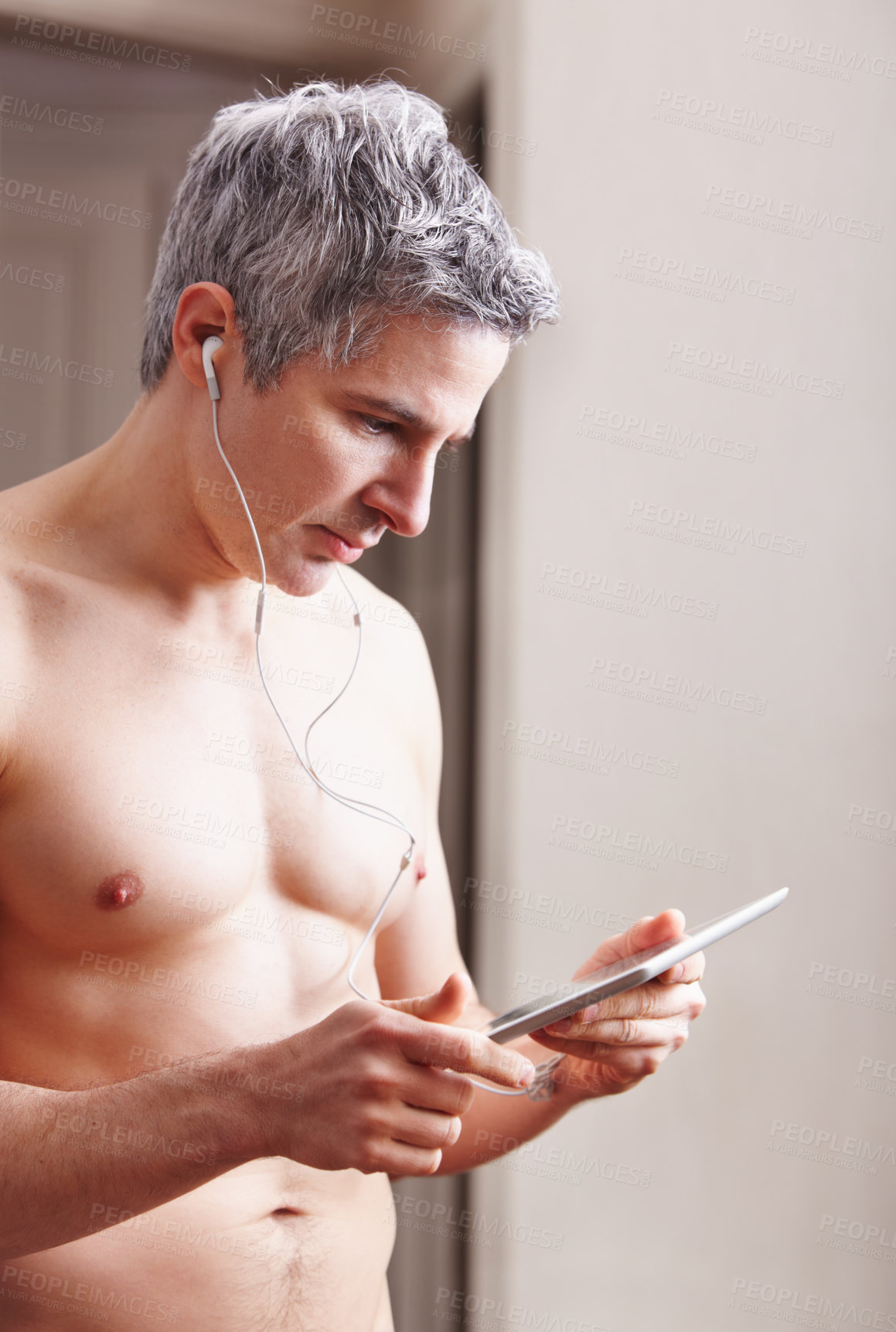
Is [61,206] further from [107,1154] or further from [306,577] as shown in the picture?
[107,1154]

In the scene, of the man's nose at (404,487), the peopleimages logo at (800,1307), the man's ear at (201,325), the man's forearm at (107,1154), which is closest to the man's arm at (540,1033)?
the man's forearm at (107,1154)

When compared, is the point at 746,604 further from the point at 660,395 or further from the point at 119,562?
the point at 119,562

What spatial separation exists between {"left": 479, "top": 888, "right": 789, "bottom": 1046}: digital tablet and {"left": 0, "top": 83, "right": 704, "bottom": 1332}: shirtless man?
1.6 inches

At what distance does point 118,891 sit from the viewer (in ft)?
2.43

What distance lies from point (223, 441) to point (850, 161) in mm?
848

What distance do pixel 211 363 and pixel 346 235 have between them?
15 cm

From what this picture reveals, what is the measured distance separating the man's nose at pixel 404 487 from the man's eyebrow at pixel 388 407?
0.03 m

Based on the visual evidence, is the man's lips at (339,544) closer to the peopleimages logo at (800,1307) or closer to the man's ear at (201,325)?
the man's ear at (201,325)

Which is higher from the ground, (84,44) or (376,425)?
(84,44)

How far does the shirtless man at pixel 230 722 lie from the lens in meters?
0.74

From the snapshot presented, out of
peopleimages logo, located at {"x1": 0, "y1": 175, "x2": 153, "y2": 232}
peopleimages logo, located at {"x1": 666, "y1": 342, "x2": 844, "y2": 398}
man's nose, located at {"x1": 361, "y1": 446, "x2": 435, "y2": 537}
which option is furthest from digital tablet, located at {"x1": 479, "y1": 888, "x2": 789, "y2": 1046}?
peopleimages logo, located at {"x1": 0, "y1": 175, "x2": 153, "y2": 232}

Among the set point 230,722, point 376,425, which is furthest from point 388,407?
point 230,722

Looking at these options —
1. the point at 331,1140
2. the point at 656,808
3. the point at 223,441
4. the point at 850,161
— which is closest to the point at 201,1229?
the point at 331,1140

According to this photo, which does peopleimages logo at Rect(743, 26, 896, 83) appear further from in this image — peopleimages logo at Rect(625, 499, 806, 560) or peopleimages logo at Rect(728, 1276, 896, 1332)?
peopleimages logo at Rect(728, 1276, 896, 1332)
